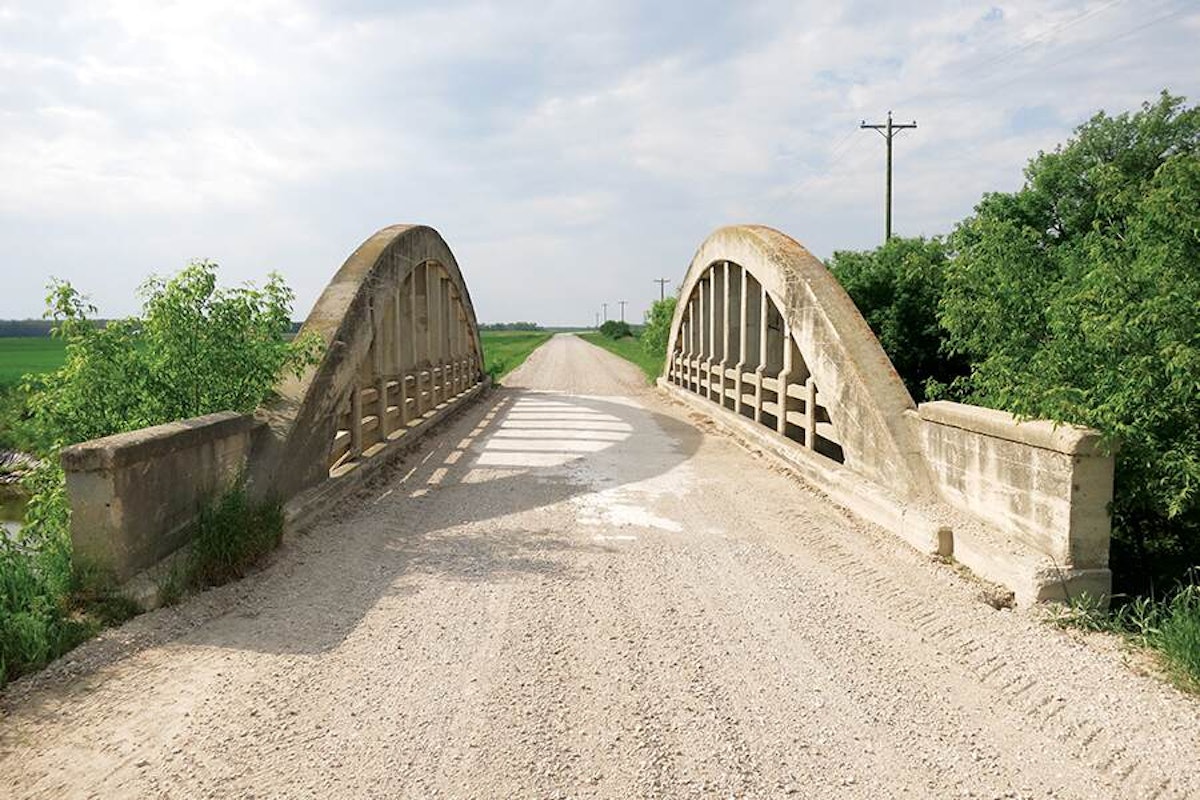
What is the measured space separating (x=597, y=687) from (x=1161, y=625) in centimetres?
326

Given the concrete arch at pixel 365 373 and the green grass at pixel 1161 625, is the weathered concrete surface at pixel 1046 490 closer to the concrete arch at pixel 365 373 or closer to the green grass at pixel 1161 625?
the green grass at pixel 1161 625

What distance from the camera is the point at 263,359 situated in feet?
22.8

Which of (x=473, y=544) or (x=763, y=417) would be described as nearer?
(x=473, y=544)

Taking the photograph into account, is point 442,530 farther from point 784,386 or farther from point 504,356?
point 504,356

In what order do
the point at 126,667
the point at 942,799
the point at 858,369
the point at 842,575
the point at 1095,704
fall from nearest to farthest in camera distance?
the point at 942,799 < the point at 1095,704 < the point at 126,667 < the point at 842,575 < the point at 858,369

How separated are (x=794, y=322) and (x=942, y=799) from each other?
23.5ft

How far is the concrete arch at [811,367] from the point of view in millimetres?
7352

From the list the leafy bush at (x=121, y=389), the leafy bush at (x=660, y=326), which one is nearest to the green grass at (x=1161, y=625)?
the leafy bush at (x=121, y=389)

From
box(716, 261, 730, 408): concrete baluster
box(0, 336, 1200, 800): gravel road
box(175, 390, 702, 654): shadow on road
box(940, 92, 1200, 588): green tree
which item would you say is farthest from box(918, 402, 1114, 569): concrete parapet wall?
box(716, 261, 730, 408): concrete baluster

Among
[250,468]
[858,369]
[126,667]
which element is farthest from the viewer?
[858,369]

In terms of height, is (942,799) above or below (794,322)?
below

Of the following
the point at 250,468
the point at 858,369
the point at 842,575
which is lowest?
the point at 842,575

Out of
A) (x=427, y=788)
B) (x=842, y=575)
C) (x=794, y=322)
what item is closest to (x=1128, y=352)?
(x=842, y=575)

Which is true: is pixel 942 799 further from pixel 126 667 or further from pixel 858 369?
pixel 858 369
